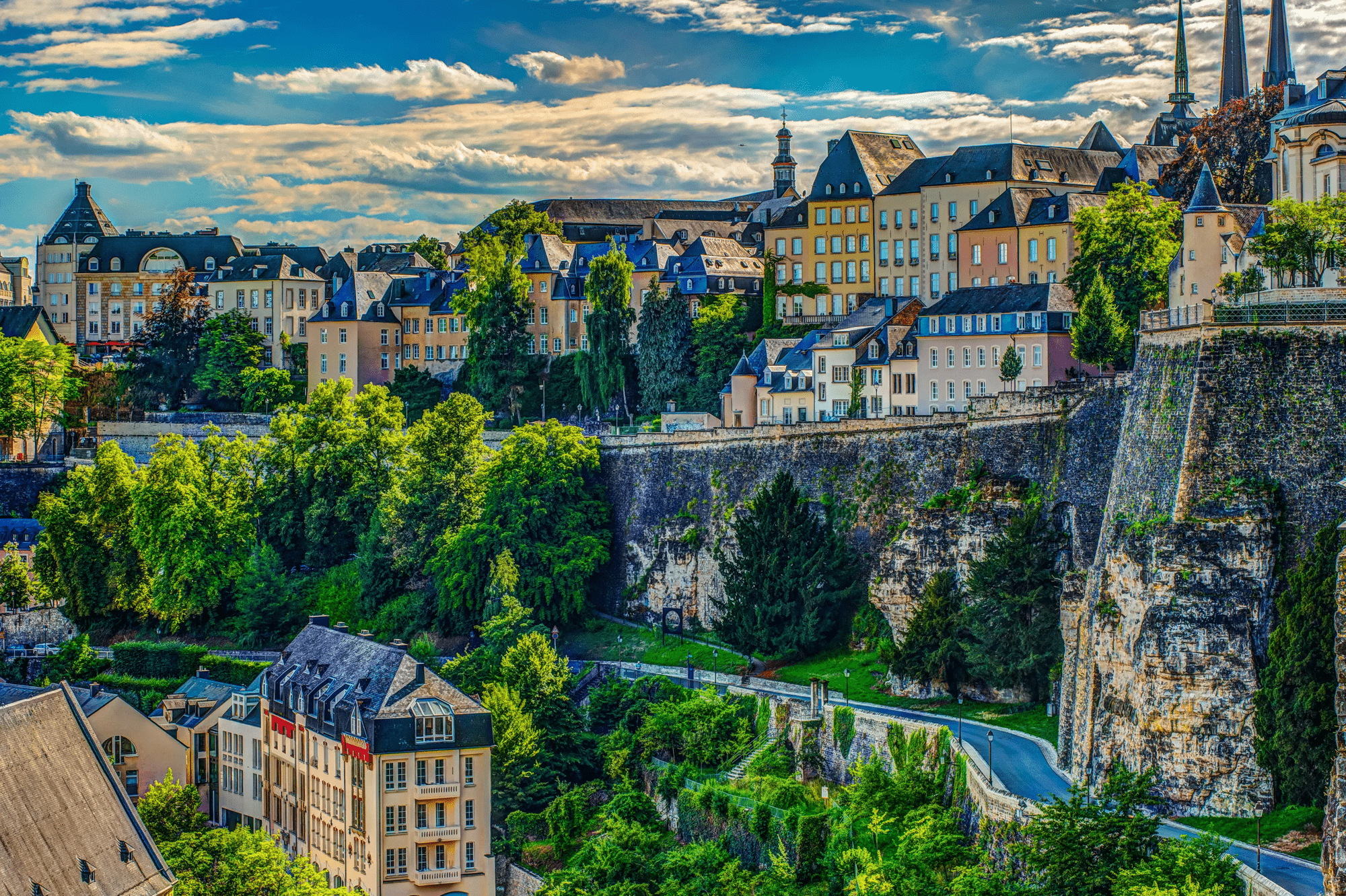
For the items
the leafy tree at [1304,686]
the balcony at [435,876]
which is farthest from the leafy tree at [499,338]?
the leafy tree at [1304,686]

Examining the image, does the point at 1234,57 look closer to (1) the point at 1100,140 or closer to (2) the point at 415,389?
(1) the point at 1100,140

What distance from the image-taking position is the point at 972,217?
253 feet

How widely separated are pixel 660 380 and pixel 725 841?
3618 centimetres

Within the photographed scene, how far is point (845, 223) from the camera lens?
274 feet

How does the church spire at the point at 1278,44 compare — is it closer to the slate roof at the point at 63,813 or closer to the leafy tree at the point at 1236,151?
the leafy tree at the point at 1236,151

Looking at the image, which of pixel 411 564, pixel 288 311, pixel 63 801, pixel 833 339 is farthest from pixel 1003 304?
pixel 288 311

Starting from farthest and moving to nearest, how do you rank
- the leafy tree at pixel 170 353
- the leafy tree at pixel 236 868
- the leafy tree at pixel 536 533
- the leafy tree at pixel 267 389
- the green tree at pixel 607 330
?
the leafy tree at pixel 170 353
the leafy tree at pixel 267 389
the green tree at pixel 607 330
the leafy tree at pixel 536 533
the leafy tree at pixel 236 868

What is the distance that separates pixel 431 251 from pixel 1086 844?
88.9 m

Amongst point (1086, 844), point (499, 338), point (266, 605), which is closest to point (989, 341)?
point (499, 338)

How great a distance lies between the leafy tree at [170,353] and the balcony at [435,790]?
178ft

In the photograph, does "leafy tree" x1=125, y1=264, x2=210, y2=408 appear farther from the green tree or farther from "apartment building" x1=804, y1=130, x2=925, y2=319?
"apartment building" x1=804, y1=130, x2=925, y2=319

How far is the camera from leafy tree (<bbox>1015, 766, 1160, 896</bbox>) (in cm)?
3388

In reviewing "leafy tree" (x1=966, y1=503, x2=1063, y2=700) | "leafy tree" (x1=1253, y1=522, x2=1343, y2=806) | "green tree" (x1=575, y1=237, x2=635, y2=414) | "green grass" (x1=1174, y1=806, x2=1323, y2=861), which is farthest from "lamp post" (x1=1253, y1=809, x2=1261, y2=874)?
"green tree" (x1=575, y1=237, x2=635, y2=414)

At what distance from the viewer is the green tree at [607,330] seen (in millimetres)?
81062
